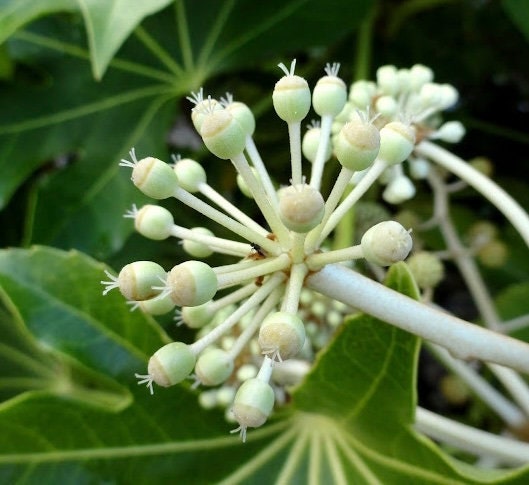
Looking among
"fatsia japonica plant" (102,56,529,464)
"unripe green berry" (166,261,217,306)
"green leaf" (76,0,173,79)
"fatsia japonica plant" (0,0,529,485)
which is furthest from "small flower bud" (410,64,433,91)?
"unripe green berry" (166,261,217,306)

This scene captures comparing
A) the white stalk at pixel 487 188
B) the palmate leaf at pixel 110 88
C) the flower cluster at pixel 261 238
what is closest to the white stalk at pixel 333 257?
the flower cluster at pixel 261 238

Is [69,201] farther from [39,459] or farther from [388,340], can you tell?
[388,340]

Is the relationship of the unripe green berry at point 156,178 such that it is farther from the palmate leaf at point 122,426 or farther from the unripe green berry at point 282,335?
the palmate leaf at point 122,426

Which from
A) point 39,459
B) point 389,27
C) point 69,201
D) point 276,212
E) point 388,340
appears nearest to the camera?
Result: point 276,212

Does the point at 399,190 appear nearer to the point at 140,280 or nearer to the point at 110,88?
the point at 140,280

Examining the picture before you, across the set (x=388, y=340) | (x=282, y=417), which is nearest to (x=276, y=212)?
(x=388, y=340)

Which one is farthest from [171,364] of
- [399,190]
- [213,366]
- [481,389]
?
[481,389]

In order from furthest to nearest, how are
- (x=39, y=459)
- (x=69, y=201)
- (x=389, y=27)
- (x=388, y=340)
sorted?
(x=389, y=27) < (x=69, y=201) < (x=39, y=459) < (x=388, y=340)

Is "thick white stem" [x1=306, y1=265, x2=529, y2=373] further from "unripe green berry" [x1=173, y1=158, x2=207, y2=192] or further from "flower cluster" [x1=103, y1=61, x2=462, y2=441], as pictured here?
"unripe green berry" [x1=173, y1=158, x2=207, y2=192]
